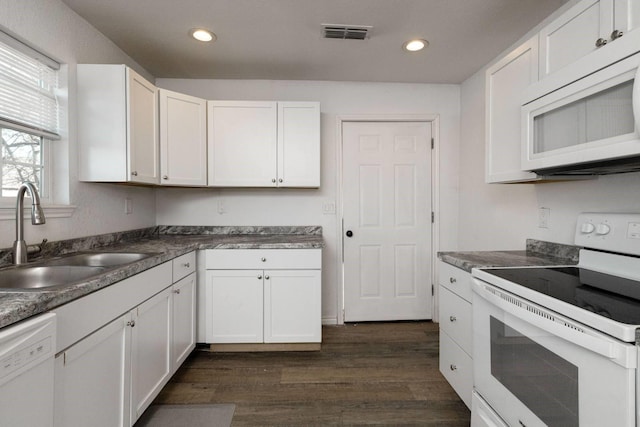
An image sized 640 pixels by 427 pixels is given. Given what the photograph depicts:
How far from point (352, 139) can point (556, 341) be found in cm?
235

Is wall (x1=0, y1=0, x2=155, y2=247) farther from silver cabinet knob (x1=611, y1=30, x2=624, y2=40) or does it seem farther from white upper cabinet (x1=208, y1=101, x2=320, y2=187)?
silver cabinet knob (x1=611, y1=30, x2=624, y2=40)

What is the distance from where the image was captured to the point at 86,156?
74.2 inches

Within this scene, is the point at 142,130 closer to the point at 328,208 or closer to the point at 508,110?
the point at 328,208

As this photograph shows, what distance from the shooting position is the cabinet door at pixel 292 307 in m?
2.28

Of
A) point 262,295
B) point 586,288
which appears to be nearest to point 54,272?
point 262,295

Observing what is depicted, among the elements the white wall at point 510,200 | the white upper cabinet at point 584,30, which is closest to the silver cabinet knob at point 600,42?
the white upper cabinet at point 584,30

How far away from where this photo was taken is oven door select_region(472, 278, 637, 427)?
77 centimetres

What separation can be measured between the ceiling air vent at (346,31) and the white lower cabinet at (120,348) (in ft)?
6.23

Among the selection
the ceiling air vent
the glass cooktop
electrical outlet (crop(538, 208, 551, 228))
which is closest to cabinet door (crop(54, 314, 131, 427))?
the glass cooktop

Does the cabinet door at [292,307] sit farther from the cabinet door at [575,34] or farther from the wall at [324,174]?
the cabinet door at [575,34]

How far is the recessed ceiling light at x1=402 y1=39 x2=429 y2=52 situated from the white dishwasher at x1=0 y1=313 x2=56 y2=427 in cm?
257

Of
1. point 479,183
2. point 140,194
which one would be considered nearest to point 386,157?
point 479,183

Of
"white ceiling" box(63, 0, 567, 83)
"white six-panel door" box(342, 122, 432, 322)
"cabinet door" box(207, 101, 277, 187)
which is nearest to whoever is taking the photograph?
"white ceiling" box(63, 0, 567, 83)

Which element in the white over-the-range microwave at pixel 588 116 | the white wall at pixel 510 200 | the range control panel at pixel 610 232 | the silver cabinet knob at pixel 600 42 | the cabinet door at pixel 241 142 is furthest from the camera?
the cabinet door at pixel 241 142
